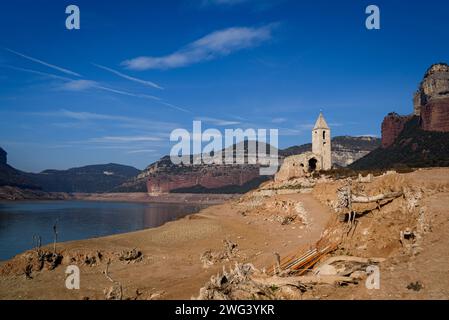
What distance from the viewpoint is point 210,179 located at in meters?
183

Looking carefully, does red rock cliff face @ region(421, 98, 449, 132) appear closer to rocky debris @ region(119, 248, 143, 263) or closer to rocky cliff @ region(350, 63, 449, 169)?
rocky cliff @ region(350, 63, 449, 169)

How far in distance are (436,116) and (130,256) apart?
281ft

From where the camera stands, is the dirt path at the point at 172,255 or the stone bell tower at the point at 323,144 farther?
the stone bell tower at the point at 323,144

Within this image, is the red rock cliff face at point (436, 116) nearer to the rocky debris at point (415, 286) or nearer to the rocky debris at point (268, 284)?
the rocky debris at point (268, 284)

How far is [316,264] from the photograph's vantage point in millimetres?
13852

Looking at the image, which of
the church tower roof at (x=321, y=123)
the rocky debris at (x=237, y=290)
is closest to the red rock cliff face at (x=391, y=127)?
the church tower roof at (x=321, y=123)

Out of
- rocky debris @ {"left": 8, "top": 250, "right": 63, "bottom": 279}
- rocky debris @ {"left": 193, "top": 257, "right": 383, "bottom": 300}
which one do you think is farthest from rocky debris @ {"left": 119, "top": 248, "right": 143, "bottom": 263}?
rocky debris @ {"left": 193, "top": 257, "right": 383, "bottom": 300}

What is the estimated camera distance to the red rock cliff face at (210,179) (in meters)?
174

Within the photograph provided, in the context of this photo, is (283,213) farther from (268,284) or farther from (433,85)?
(433,85)

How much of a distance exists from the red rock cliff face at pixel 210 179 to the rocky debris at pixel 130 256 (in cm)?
14768

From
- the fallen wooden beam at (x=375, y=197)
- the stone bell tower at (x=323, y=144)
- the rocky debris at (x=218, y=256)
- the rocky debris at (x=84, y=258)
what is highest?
the stone bell tower at (x=323, y=144)

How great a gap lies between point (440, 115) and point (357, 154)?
76588mm

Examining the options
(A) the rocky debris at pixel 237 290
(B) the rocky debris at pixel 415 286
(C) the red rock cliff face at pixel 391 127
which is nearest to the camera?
(B) the rocky debris at pixel 415 286

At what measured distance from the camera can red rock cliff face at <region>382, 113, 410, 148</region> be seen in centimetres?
10306
